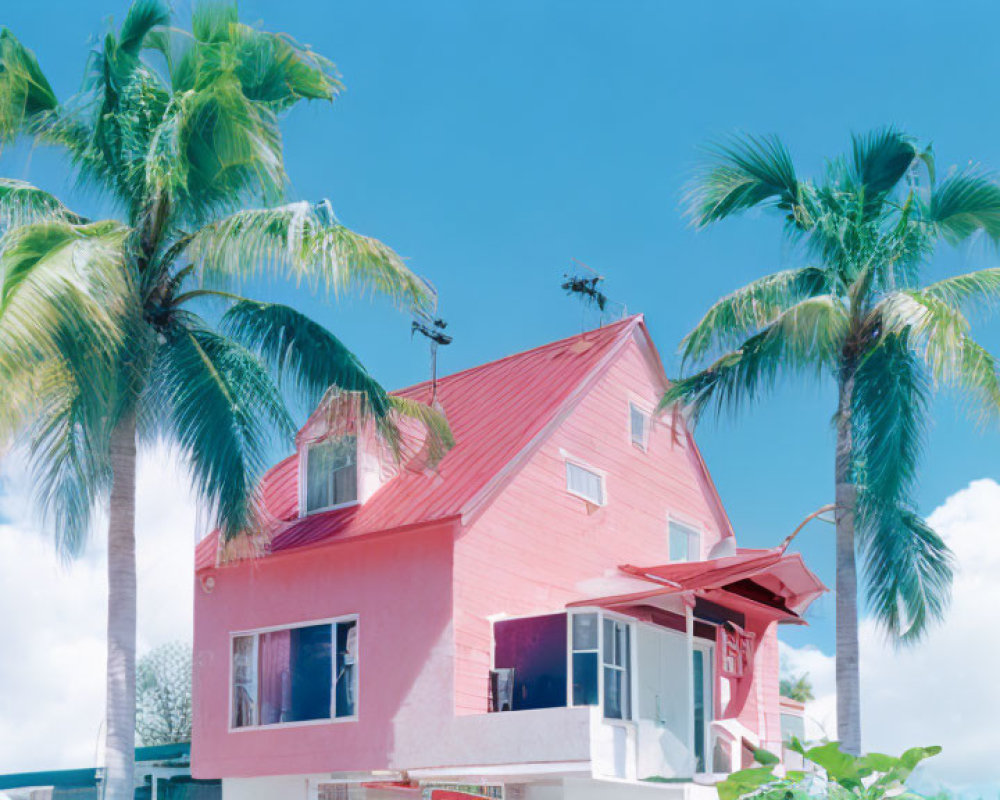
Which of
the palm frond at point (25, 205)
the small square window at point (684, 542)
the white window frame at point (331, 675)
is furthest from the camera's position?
the small square window at point (684, 542)

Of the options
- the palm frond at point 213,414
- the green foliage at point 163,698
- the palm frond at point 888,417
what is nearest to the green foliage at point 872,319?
the palm frond at point 888,417

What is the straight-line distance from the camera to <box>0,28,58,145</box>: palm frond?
18891 millimetres

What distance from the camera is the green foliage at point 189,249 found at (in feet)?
59.1

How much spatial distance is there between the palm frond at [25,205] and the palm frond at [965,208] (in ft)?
42.9

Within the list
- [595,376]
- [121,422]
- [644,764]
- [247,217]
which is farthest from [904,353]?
[121,422]

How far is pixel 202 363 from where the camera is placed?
19.0 meters

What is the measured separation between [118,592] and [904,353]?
11837 mm

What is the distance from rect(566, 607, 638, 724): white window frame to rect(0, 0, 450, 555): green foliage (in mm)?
3746

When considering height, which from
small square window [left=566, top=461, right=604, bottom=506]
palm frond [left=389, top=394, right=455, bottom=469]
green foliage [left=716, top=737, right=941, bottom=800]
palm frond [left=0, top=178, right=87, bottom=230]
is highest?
palm frond [left=0, top=178, right=87, bottom=230]

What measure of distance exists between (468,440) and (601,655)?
5120mm

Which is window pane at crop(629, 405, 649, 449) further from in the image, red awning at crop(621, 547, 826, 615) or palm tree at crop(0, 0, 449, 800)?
palm tree at crop(0, 0, 449, 800)

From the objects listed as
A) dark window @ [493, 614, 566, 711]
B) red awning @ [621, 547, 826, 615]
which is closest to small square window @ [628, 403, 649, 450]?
red awning @ [621, 547, 826, 615]

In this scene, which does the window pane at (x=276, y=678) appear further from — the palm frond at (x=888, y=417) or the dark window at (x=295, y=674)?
the palm frond at (x=888, y=417)

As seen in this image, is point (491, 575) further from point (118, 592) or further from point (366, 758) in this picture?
point (118, 592)
